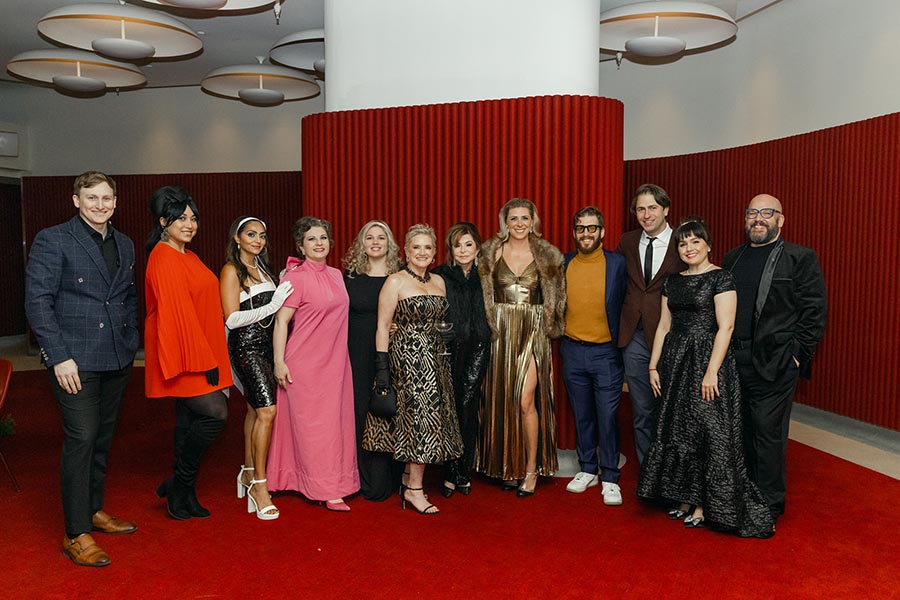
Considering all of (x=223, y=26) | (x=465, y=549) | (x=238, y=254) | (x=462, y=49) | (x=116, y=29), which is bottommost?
(x=465, y=549)

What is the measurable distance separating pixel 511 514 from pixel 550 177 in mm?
2180

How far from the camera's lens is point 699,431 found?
149 inches

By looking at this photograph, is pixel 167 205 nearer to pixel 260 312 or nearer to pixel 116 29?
pixel 260 312

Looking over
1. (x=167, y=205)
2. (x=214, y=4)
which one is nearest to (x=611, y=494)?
(x=167, y=205)

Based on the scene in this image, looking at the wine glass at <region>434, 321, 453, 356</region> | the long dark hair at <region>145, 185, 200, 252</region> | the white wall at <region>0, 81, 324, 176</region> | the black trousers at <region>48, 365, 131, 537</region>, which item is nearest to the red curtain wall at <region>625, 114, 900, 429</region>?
the wine glass at <region>434, 321, 453, 356</region>

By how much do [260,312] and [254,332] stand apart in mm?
140

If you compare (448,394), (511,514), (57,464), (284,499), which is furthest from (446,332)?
(57,464)

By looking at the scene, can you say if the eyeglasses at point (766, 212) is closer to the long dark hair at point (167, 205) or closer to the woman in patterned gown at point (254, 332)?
the woman in patterned gown at point (254, 332)

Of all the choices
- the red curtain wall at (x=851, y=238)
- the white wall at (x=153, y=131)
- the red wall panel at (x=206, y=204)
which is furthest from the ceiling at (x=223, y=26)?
the red curtain wall at (x=851, y=238)

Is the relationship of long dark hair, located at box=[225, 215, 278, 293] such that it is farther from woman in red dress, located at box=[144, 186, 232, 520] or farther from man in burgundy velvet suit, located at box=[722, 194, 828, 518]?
man in burgundy velvet suit, located at box=[722, 194, 828, 518]

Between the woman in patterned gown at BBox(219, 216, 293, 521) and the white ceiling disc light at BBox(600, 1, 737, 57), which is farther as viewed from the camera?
the white ceiling disc light at BBox(600, 1, 737, 57)

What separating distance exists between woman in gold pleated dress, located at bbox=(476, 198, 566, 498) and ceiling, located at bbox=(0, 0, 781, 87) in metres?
4.02

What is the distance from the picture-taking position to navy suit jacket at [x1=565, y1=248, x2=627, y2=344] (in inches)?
170

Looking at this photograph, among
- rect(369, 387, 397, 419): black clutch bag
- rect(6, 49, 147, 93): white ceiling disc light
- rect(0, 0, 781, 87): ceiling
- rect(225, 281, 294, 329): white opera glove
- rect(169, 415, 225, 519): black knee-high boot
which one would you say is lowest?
rect(169, 415, 225, 519): black knee-high boot
